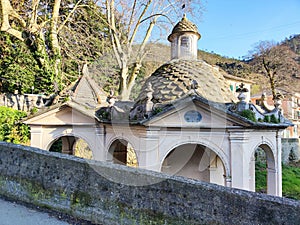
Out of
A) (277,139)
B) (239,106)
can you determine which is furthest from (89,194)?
(277,139)

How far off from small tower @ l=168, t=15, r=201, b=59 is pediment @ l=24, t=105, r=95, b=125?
4.97 meters

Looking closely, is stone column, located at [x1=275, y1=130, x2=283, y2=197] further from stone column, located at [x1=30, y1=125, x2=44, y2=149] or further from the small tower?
stone column, located at [x1=30, y1=125, x2=44, y2=149]

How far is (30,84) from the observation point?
14.9m

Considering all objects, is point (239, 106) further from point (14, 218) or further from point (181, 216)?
point (14, 218)

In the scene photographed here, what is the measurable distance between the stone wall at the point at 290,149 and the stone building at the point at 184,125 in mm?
14044

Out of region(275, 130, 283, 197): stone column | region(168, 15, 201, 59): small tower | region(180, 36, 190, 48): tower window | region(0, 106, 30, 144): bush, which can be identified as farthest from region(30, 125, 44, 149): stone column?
region(275, 130, 283, 197): stone column

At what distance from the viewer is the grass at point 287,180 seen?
13.9m

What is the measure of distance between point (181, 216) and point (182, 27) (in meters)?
8.37

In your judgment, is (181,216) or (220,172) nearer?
(181,216)

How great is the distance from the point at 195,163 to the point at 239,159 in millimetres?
3897

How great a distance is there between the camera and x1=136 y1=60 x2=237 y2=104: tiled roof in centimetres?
765

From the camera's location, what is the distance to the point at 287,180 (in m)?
16.1

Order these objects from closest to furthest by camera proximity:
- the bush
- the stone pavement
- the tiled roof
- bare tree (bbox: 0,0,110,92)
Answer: the stone pavement → the tiled roof → the bush → bare tree (bbox: 0,0,110,92)

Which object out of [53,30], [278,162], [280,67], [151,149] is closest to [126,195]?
[151,149]
